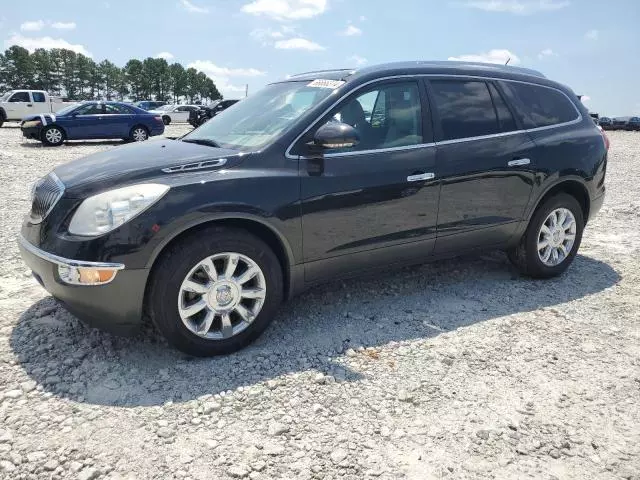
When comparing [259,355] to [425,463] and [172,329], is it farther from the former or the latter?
[425,463]

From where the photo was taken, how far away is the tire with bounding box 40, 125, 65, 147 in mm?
16156

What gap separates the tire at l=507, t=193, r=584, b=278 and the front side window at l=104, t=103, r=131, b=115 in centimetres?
1598

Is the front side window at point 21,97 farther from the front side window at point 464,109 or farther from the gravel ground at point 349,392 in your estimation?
the front side window at point 464,109

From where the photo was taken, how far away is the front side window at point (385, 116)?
3682 mm

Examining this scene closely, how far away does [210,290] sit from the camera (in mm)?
3133

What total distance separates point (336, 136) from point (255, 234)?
80 cm

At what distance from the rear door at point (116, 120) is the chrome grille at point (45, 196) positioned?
1523 centimetres

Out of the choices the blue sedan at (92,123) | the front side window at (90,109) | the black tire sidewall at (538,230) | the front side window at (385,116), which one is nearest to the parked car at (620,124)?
the blue sedan at (92,123)

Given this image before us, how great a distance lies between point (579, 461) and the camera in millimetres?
2426

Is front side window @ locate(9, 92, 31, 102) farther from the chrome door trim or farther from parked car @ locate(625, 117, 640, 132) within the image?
parked car @ locate(625, 117, 640, 132)

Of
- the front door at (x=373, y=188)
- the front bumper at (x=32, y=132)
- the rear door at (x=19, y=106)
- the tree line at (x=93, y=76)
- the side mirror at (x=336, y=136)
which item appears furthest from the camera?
the tree line at (x=93, y=76)

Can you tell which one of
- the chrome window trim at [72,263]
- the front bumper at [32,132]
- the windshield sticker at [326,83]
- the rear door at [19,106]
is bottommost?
the chrome window trim at [72,263]

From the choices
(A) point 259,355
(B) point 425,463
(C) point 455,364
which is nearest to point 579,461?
(B) point 425,463

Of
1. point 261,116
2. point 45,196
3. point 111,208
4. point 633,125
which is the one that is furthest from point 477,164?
point 633,125
